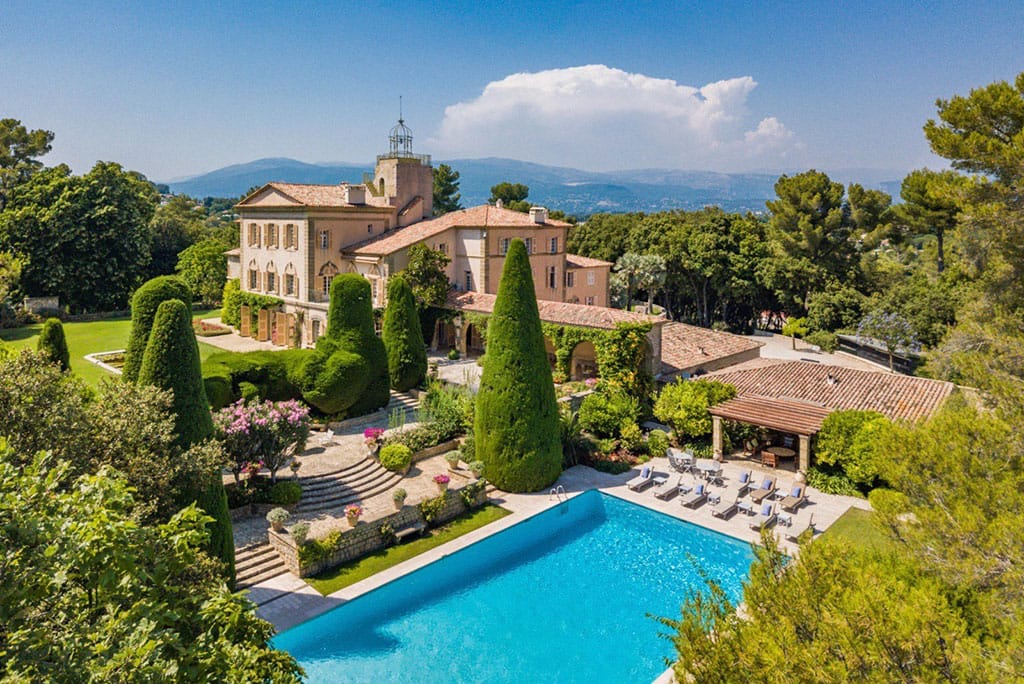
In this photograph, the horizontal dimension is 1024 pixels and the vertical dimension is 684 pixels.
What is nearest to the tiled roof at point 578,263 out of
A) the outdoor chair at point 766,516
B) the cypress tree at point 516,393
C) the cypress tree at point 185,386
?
the cypress tree at point 516,393

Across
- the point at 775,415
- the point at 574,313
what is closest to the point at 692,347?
the point at 574,313

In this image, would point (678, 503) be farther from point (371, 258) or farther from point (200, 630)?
point (371, 258)

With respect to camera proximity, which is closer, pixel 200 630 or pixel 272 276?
pixel 200 630

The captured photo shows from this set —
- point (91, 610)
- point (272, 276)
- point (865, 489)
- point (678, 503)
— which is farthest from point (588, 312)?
point (91, 610)

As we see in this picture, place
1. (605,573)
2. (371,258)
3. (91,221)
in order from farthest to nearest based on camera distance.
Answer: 1. (91,221)
2. (371,258)
3. (605,573)

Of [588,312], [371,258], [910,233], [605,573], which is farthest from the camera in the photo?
[910,233]

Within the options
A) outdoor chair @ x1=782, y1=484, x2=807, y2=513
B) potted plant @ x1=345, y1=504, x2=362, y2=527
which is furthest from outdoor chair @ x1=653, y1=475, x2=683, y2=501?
potted plant @ x1=345, y1=504, x2=362, y2=527

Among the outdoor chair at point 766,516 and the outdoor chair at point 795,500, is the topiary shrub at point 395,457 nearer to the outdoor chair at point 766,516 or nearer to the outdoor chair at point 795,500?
the outdoor chair at point 766,516

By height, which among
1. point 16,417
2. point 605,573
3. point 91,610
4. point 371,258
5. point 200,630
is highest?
point 371,258

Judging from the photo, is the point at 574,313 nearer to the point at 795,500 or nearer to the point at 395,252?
the point at 395,252
